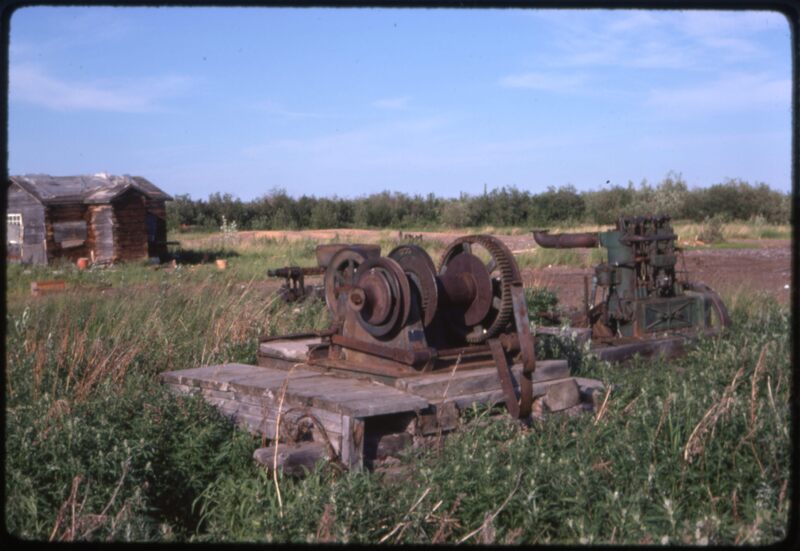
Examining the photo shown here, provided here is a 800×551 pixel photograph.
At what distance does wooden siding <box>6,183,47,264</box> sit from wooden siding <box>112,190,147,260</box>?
205 cm

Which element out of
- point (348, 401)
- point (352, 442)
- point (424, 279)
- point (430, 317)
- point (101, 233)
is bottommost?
point (352, 442)

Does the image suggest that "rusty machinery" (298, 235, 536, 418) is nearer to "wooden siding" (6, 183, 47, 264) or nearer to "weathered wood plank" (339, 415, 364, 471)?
"weathered wood plank" (339, 415, 364, 471)

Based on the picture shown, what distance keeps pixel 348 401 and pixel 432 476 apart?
880 mm

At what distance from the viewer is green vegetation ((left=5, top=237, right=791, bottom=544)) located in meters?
4.26

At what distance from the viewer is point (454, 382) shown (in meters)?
5.74

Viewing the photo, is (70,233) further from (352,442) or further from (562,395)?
(352,442)

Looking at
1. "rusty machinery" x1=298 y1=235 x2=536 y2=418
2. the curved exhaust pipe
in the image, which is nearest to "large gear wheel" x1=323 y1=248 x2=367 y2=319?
"rusty machinery" x1=298 y1=235 x2=536 y2=418

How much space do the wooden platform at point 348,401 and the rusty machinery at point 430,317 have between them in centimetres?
16

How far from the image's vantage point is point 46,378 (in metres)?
6.74

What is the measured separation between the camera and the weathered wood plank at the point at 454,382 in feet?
18.5

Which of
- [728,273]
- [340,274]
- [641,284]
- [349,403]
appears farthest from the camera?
[728,273]

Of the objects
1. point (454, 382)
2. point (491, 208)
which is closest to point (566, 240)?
point (454, 382)

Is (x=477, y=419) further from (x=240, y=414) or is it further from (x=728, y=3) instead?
(x=728, y=3)

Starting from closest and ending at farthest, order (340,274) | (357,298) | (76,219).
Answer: (357,298)
(340,274)
(76,219)
